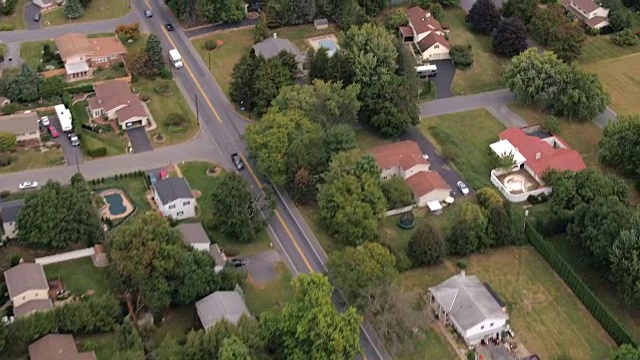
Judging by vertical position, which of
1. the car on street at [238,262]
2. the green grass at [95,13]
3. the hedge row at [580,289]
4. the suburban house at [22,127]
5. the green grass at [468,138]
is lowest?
the green grass at [95,13]

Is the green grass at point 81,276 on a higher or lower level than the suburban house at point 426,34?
lower

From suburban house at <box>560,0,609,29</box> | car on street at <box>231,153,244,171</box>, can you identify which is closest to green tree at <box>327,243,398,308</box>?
car on street at <box>231,153,244,171</box>

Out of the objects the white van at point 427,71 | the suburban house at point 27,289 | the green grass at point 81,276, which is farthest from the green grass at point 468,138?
the suburban house at point 27,289

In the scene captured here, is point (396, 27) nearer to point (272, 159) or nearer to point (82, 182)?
point (272, 159)

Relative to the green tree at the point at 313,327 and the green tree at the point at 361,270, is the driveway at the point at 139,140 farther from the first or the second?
the green tree at the point at 313,327

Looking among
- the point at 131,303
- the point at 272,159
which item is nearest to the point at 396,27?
the point at 272,159

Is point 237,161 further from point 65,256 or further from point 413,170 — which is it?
point 65,256
